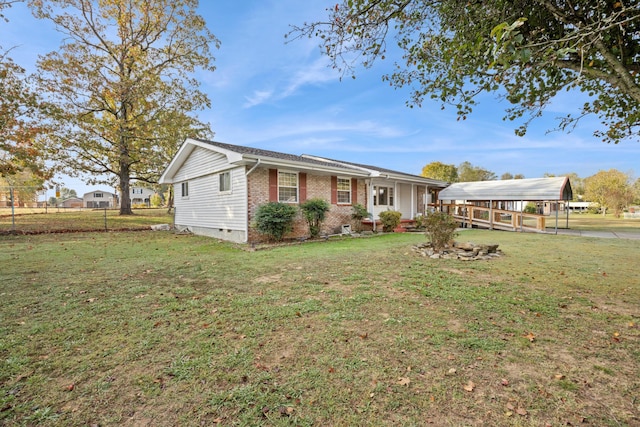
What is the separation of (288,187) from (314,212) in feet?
5.17

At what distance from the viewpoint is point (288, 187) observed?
39.0 ft

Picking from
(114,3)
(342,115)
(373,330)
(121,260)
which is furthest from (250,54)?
(114,3)

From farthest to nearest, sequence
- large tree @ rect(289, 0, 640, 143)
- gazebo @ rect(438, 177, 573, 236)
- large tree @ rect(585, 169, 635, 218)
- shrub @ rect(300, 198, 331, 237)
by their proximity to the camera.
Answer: large tree @ rect(585, 169, 635, 218) → gazebo @ rect(438, 177, 573, 236) → shrub @ rect(300, 198, 331, 237) → large tree @ rect(289, 0, 640, 143)

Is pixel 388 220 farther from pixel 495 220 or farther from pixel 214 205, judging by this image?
pixel 214 205

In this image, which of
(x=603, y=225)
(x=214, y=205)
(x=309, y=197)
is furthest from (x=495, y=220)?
(x=214, y=205)

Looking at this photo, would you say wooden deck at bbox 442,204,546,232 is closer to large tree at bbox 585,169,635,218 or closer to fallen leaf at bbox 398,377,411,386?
fallen leaf at bbox 398,377,411,386

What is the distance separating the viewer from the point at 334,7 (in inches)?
160

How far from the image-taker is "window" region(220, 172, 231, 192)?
1167 centimetres

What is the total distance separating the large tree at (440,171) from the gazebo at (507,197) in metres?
23.9

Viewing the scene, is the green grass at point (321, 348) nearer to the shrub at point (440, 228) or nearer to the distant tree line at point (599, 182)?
the shrub at point (440, 228)

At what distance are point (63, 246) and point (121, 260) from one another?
4.41 metres

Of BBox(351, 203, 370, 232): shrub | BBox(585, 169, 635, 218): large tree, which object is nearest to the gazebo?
BBox(351, 203, 370, 232): shrub

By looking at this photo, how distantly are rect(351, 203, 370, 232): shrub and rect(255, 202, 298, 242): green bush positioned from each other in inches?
166

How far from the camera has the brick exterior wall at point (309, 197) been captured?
1076 cm
